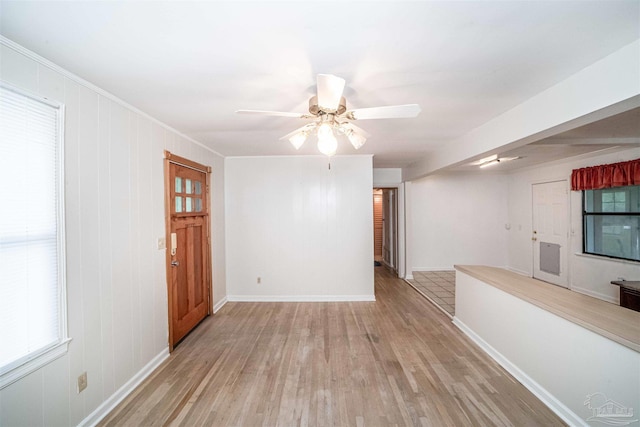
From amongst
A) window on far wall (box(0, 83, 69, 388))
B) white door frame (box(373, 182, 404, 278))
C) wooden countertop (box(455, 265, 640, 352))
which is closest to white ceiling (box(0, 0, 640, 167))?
window on far wall (box(0, 83, 69, 388))

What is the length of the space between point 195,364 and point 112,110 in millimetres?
2399

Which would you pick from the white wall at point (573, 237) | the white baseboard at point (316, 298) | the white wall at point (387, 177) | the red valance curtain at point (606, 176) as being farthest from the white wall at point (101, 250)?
the white wall at point (573, 237)

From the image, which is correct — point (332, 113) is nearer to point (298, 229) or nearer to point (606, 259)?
point (298, 229)

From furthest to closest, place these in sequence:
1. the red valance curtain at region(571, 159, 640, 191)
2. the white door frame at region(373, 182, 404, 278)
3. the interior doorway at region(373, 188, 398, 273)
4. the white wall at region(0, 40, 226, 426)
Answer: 1. the interior doorway at region(373, 188, 398, 273)
2. the white door frame at region(373, 182, 404, 278)
3. the red valance curtain at region(571, 159, 640, 191)
4. the white wall at region(0, 40, 226, 426)

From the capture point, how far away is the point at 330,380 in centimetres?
217

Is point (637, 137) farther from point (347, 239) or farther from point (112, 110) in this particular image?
point (112, 110)

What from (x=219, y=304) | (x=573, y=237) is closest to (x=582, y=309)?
(x=573, y=237)

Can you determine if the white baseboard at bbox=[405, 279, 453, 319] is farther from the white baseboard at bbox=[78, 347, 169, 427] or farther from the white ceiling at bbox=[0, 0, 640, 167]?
the white baseboard at bbox=[78, 347, 169, 427]

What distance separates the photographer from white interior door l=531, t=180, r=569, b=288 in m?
4.54

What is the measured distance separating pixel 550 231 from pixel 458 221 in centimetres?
163

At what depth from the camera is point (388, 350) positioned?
8.61ft

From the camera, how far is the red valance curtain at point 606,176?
336 cm

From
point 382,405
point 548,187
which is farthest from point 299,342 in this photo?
point 548,187

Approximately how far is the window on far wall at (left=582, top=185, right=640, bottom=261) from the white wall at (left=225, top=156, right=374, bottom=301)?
371 centimetres
